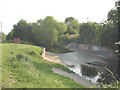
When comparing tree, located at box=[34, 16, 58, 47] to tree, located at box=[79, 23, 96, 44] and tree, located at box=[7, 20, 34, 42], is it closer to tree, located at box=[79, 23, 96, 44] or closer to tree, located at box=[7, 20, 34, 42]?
tree, located at box=[7, 20, 34, 42]

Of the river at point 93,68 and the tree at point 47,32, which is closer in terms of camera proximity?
the river at point 93,68

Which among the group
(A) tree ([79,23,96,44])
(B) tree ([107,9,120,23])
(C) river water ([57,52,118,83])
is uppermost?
(B) tree ([107,9,120,23])

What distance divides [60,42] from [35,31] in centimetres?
1519

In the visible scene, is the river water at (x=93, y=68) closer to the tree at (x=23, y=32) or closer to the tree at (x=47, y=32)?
the tree at (x=47, y=32)

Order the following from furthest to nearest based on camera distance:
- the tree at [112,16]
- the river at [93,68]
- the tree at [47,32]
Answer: the tree at [47,32]
the tree at [112,16]
the river at [93,68]

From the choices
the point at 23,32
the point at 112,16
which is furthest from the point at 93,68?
the point at 23,32

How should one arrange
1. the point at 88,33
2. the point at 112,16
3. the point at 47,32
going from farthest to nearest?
the point at 47,32
the point at 88,33
the point at 112,16

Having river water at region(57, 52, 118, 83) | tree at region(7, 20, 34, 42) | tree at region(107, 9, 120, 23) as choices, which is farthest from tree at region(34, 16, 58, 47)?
tree at region(107, 9, 120, 23)

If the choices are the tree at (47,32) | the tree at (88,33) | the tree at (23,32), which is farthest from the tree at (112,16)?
the tree at (23,32)

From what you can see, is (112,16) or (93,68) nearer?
(93,68)

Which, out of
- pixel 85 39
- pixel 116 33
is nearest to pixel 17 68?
pixel 116 33

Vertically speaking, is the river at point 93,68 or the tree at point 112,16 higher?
the tree at point 112,16

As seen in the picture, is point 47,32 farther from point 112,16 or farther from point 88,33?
point 112,16

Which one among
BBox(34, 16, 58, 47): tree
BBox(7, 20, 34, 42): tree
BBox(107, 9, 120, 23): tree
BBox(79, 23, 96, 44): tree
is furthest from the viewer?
BBox(7, 20, 34, 42): tree
